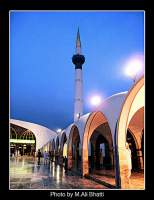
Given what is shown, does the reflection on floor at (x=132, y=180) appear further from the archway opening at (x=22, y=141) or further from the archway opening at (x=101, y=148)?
the archway opening at (x=22, y=141)

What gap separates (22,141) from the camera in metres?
41.9

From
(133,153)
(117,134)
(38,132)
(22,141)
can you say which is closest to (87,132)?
(133,153)

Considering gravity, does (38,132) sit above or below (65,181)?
above

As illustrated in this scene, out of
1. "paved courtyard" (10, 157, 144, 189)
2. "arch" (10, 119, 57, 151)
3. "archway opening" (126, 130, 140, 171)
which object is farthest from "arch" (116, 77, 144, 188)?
"arch" (10, 119, 57, 151)

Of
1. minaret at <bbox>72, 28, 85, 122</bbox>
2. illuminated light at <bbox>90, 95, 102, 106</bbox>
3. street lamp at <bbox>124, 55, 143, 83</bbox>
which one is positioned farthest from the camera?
minaret at <bbox>72, 28, 85, 122</bbox>

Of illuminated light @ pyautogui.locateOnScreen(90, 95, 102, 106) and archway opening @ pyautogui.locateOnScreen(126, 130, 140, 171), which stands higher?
illuminated light @ pyautogui.locateOnScreen(90, 95, 102, 106)

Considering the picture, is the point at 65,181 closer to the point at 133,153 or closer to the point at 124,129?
the point at 124,129

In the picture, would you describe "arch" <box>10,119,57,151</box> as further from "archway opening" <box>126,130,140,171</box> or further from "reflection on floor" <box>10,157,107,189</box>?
"reflection on floor" <box>10,157,107,189</box>

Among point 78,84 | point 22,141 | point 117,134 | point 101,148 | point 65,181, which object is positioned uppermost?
point 78,84

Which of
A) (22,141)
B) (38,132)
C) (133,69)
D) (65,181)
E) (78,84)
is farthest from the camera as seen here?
(38,132)

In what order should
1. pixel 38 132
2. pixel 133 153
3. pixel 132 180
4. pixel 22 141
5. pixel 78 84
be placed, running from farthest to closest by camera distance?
pixel 38 132, pixel 22 141, pixel 78 84, pixel 133 153, pixel 132 180

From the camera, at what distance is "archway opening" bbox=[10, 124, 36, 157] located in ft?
132

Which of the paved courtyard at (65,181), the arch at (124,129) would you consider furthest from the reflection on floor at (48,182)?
the arch at (124,129)
